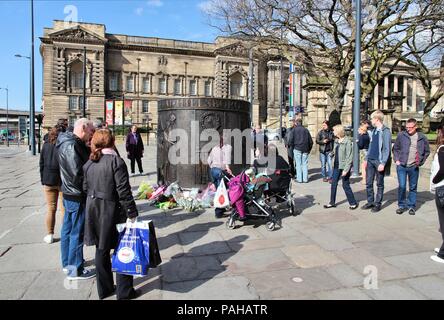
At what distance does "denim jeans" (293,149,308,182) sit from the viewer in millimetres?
10961

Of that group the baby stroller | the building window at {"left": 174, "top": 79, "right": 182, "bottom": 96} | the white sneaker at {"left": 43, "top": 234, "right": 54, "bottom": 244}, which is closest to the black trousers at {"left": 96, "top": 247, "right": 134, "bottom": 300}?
the white sneaker at {"left": 43, "top": 234, "right": 54, "bottom": 244}

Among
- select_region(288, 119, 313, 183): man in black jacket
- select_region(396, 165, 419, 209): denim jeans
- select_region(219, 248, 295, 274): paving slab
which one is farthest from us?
select_region(288, 119, 313, 183): man in black jacket

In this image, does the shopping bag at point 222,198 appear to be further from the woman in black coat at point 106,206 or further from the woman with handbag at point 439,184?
the woman with handbag at point 439,184

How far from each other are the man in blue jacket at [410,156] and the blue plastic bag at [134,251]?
18.1 ft

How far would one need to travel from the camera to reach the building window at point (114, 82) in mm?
68500

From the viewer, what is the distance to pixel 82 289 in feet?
13.0

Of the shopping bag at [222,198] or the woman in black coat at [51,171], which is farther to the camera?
the shopping bag at [222,198]

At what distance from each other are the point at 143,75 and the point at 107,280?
69.4 meters

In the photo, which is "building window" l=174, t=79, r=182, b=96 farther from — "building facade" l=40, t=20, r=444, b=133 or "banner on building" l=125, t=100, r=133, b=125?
"banner on building" l=125, t=100, r=133, b=125

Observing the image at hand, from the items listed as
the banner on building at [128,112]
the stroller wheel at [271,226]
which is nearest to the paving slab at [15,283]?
the stroller wheel at [271,226]

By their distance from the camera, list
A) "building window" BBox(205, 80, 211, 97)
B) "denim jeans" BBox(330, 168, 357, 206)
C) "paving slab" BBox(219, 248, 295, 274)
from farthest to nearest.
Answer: "building window" BBox(205, 80, 211, 97), "denim jeans" BBox(330, 168, 357, 206), "paving slab" BBox(219, 248, 295, 274)

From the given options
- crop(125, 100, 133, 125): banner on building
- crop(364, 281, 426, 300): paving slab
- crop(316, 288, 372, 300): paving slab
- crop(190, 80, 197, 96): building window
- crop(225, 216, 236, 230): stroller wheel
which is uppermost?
crop(190, 80, 197, 96): building window

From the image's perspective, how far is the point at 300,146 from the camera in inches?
428

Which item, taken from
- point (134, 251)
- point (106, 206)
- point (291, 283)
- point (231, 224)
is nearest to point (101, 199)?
point (106, 206)
